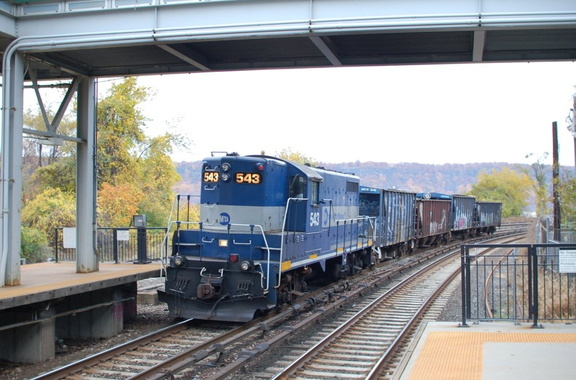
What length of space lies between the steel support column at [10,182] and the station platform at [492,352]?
22.6 feet

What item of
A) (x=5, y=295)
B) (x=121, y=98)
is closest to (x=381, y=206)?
(x=5, y=295)

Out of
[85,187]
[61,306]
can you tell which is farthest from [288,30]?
[61,306]

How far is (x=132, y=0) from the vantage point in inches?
409

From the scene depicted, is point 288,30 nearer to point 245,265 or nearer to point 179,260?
point 245,265

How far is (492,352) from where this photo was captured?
8.04 meters

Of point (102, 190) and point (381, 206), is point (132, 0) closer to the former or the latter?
point (381, 206)

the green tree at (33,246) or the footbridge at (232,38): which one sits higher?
the footbridge at (232,38)

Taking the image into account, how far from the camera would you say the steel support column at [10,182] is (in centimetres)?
1006

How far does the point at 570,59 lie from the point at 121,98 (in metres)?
28.3

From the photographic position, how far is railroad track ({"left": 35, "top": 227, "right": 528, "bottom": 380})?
8.02 meters

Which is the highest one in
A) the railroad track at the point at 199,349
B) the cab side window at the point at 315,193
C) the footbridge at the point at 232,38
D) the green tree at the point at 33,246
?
the footbridge at the point at 232,38

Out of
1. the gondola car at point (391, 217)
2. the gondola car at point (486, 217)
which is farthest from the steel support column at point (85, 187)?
the gondola car at point (486, 217)

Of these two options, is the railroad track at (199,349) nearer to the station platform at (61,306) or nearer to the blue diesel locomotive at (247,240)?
the blue diesel locomotive at (247,240)

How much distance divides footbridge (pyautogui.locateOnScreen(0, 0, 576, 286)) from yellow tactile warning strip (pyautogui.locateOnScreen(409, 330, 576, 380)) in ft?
15.7
